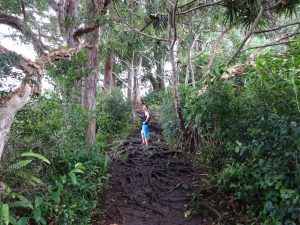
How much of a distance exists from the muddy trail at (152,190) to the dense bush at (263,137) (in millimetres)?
802

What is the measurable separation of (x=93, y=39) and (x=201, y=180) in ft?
14.9

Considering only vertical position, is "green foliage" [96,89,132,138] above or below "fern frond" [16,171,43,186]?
above

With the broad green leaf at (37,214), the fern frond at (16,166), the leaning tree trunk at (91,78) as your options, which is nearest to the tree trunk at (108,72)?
the leaning tree trunk at (91,78)

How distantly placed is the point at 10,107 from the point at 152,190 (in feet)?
12.0

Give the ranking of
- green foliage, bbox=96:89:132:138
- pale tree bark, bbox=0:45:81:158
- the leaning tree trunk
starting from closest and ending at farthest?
pale tree bark, bbox=0:45:81:158 < the leaning tree trunk < green foliage, bbox=96:89:132:138

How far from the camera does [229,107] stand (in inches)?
229

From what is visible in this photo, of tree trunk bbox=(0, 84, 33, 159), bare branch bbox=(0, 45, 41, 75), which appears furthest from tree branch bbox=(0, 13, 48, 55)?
tree trunk bbox=(0, 84, 33, 159)

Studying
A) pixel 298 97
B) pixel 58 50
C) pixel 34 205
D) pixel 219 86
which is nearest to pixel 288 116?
pixel 298 97

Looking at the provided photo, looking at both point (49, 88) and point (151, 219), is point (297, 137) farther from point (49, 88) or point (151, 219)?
point (49, 88)

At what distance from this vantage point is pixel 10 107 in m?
4.21

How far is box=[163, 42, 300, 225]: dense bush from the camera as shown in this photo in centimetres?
400

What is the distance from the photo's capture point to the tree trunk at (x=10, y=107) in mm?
4072

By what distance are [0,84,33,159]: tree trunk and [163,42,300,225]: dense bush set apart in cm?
336

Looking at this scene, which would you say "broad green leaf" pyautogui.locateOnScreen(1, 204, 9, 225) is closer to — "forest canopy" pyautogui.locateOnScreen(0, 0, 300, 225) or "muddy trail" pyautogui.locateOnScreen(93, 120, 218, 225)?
"forest canopy" pyautogui.locateOnScreen(0, 0, 300, 225)
